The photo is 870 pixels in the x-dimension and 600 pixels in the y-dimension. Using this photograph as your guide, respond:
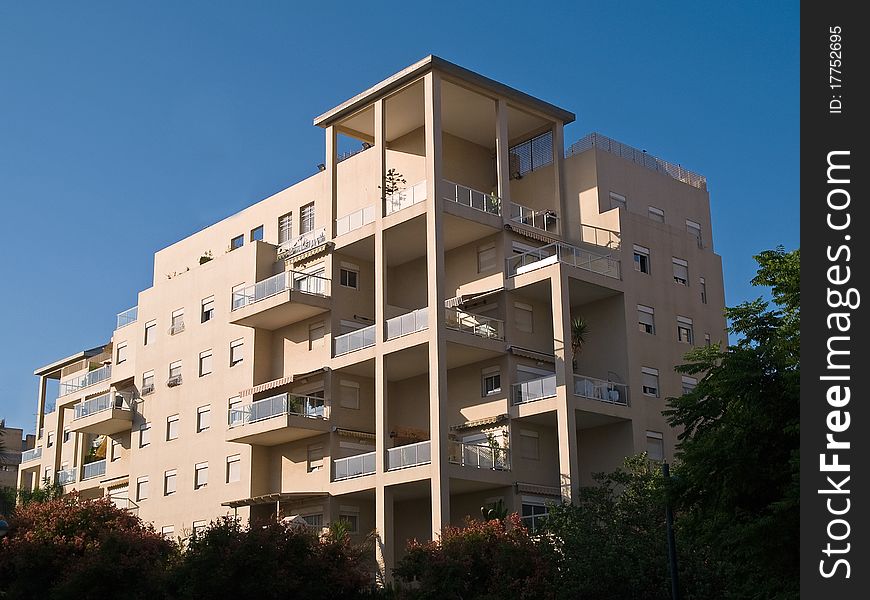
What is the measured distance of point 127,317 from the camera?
58125 millimetres

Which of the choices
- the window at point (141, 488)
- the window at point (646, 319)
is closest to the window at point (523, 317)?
the window at point (646, 319)

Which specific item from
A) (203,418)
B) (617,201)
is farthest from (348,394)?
(617,201)

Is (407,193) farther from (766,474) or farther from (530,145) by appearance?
(766,474)

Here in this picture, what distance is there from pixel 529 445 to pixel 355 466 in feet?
20.9

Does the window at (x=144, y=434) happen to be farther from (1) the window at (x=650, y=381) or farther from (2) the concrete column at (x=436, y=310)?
(1) the window at (x=650, y=381)

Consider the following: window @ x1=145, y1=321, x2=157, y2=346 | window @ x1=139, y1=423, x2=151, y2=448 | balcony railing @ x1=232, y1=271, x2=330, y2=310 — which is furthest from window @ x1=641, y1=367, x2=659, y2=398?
window @ x1=145, y1=321, x2=157, y2=346

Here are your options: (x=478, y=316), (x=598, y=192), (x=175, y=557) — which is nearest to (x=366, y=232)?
(x=478, y=316)

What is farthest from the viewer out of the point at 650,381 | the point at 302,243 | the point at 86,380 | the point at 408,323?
the point at 86,380

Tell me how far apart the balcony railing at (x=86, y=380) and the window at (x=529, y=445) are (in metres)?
27.5

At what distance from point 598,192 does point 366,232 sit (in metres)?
8.90

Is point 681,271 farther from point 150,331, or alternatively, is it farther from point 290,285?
point 150,331

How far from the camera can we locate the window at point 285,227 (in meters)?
49.5

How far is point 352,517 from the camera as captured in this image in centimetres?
4269
